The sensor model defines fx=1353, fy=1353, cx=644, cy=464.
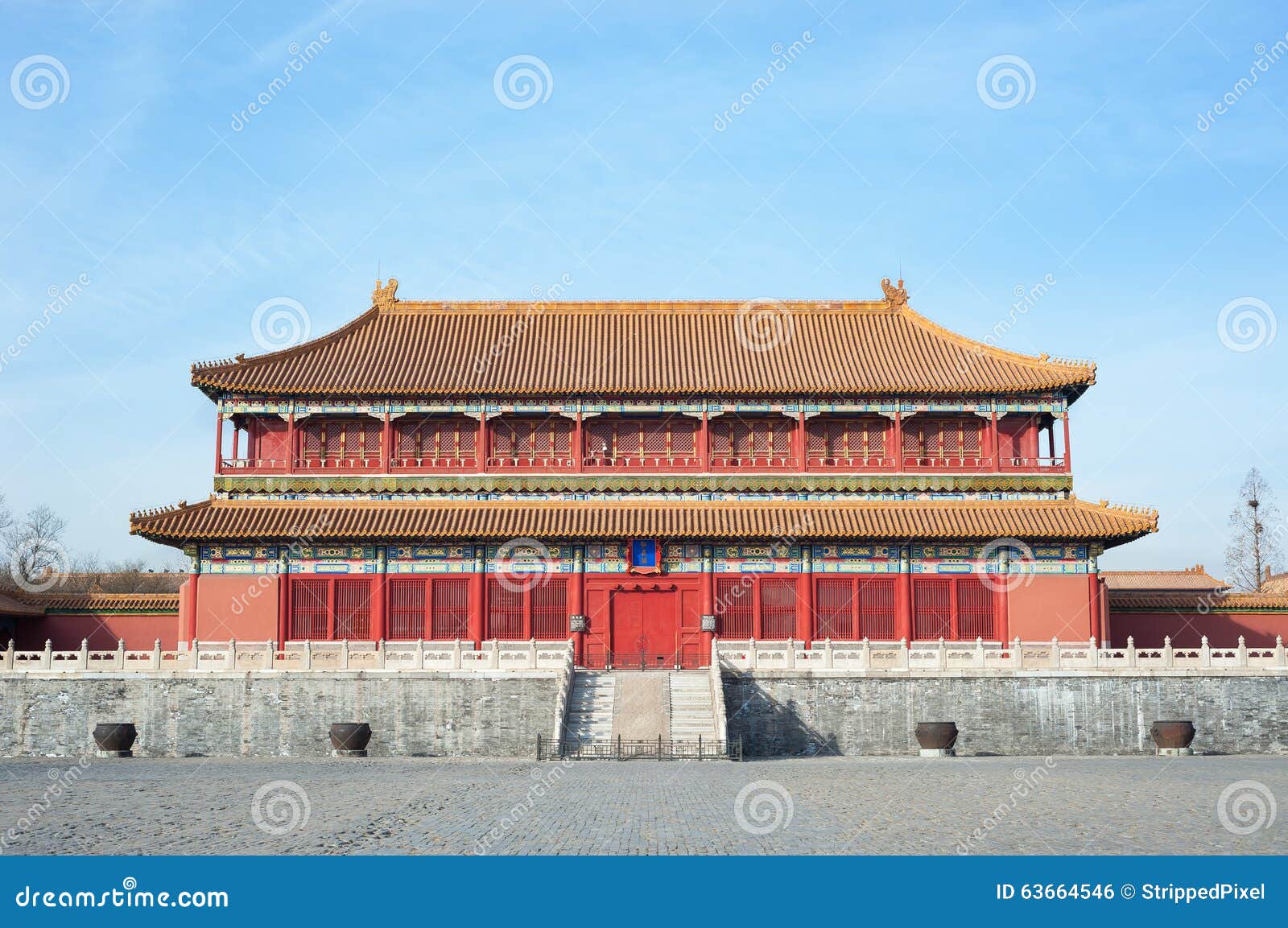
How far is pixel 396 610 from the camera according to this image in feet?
141

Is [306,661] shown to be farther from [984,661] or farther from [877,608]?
[984,661]

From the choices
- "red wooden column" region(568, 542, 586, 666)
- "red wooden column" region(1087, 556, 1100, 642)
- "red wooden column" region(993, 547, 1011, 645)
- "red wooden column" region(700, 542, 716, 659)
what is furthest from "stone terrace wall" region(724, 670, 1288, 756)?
"red wooden column" region(568, 542, 586, 666)

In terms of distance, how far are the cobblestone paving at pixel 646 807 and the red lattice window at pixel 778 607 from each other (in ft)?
31.3

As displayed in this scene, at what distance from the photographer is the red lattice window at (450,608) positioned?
42750 mm

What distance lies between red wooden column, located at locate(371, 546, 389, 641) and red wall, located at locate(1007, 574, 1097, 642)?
19675mm

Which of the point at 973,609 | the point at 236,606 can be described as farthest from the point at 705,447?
the point at 236,606

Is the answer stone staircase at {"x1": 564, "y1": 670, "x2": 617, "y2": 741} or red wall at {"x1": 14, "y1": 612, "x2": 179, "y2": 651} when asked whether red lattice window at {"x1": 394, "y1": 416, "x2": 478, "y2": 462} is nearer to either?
red wall at {"x1": 14, "y1": 612, "x2": 179, "y2": 651}

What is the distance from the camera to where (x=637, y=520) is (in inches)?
1699

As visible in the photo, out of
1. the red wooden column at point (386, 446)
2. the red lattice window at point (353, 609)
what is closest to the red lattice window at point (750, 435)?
the red wooden column at point (386, 446)

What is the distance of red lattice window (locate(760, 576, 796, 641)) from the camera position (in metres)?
42.7

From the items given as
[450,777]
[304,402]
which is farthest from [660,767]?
[304,402]

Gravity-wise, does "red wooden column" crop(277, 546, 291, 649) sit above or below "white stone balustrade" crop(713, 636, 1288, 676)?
above

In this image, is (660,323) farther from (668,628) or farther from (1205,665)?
(1205,665)

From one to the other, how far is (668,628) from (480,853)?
24.4 metres
